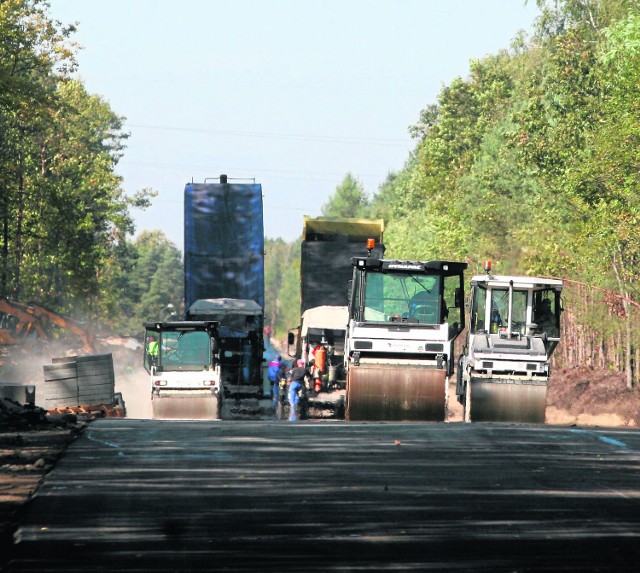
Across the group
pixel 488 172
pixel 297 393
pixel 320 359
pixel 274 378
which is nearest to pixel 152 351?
pixel 297 393

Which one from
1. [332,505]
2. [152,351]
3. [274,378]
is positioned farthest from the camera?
[274,378]

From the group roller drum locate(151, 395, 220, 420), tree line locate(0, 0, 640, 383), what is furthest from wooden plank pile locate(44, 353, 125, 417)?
tree line locate(0, 0, 640, 383)

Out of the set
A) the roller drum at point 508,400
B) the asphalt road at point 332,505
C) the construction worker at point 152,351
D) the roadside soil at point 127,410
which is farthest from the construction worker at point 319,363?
the asphalt road at point 332,505

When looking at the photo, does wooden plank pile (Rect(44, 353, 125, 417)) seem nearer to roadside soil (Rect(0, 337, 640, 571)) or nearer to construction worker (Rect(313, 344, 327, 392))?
roadside soil (Rect(0, 337, 640, 571))

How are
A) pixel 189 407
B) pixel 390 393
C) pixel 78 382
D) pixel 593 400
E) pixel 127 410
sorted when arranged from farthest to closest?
1. pixel 127 410
2. pixel 593 400
3. pixel 78 382
4. pixel 189 407
5. pixel 390 393

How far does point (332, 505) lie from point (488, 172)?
61.7m

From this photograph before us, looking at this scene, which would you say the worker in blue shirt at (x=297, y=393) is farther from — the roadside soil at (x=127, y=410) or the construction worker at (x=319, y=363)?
the construction worker at (x=319, y=363)

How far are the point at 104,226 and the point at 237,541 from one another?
82317 millimetres

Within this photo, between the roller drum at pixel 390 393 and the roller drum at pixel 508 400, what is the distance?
2.15ft

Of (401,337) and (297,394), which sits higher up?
(401,337)

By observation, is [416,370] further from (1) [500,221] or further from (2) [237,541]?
(1) [500,221]

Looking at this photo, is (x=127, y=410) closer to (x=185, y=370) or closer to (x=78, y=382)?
(x=78, y=382)

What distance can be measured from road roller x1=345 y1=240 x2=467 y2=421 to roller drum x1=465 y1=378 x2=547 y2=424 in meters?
0.64

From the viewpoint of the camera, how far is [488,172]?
72250 millimetres
